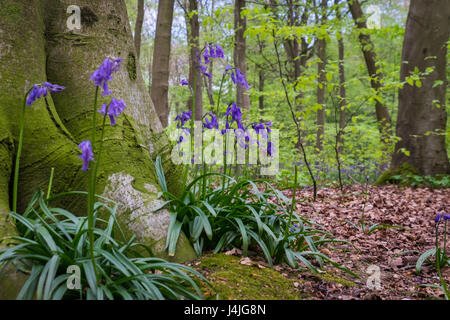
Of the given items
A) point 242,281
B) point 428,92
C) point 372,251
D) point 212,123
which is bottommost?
point 372,251

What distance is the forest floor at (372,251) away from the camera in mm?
2002

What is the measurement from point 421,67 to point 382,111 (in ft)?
9.40

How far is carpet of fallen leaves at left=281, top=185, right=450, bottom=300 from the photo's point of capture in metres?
2.07

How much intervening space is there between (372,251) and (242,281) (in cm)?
161

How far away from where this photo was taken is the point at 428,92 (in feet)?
20.7

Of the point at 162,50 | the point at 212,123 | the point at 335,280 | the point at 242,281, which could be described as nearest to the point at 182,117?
the point at 212,123

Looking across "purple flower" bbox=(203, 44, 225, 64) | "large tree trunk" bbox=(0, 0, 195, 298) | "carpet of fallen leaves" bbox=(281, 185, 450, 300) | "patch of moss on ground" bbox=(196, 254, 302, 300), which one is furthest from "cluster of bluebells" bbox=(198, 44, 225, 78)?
"carpet of fallen leaves" bbox=(281, 185, 450, 300)

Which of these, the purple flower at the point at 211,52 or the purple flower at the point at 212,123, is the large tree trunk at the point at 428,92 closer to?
the purple flower at the point at 212,123

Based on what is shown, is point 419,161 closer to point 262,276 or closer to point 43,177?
point 262,276

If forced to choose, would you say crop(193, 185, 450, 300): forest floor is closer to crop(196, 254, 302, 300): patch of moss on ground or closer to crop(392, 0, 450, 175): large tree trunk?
crop(196, 254, 302, 300): patch of moss on ground

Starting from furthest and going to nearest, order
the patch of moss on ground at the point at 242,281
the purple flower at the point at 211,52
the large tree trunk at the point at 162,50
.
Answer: the large tree trunk at the point at 162,50 < the purple flower at the point at 211,52 < the patch of moss on ground at the point at 242,281

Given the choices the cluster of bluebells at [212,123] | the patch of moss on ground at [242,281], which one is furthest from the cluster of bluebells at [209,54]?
the patch of moss on ground at [242,281]

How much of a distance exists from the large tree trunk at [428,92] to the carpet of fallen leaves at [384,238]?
830mm

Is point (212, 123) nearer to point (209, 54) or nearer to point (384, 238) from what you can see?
point (209, 54)
